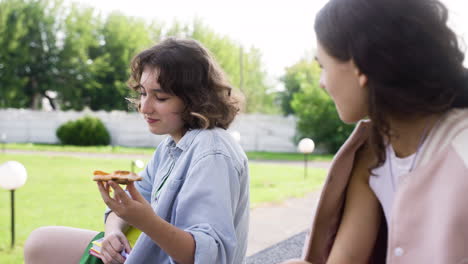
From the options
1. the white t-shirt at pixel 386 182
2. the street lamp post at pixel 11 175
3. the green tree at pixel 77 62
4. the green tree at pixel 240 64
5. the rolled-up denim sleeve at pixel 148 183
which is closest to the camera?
the white t-shirt at pixel 386 182

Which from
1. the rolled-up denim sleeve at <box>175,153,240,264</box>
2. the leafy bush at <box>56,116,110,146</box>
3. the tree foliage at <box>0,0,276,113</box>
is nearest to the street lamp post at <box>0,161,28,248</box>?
the rolled-up denim sleeve at <box>175,153,240,264</box>

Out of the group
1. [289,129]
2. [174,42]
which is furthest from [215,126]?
[289,129]

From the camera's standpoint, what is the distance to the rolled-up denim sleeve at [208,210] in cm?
127

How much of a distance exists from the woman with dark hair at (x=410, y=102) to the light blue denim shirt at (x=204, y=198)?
32 centimetres

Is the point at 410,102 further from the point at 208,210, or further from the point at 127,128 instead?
the point at 127,128

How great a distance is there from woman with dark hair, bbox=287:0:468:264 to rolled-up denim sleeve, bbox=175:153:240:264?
31 centimetres

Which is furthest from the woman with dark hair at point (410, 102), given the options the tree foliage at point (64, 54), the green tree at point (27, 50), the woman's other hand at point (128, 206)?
the green tree at point (27, 50)

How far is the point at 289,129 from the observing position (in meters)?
18.5

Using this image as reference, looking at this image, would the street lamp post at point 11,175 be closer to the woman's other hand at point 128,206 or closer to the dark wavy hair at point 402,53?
the woman's other hand at point 128,206

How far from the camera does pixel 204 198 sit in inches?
50.8

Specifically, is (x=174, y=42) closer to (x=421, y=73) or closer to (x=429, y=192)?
(x=421, y=73)

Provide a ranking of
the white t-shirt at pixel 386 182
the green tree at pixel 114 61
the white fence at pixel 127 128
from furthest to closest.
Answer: the green tree at pixel 114 61, the white fence at pixel 127 128, the white t-shirt at pixel 386 182

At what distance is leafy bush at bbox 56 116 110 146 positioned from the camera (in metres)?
18.1

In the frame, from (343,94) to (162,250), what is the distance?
0.76m
